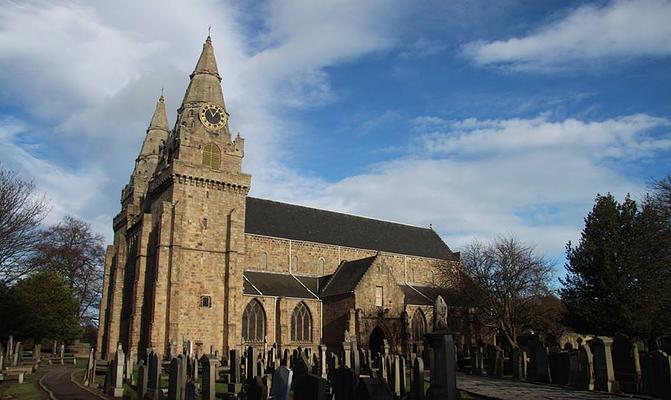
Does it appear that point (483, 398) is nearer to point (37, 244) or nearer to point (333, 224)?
point (37, 244)

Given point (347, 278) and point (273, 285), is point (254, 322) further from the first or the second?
point (347, 278)

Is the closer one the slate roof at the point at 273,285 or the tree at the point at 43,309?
the tree at the point at 43,309

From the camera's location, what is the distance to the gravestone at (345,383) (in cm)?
1379

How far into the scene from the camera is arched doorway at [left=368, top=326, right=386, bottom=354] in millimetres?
39287

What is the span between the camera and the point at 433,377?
1359cm

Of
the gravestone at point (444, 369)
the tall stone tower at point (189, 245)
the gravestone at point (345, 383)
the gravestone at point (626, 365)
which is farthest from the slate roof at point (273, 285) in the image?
the gravestone at point (444, 369)

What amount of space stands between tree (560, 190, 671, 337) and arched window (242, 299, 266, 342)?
68.2 feet

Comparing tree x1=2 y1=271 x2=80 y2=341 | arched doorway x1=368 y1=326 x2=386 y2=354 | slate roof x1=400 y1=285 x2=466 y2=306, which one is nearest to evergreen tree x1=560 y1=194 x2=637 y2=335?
slate roof x1=400 y1=285 x2=466 y2=306

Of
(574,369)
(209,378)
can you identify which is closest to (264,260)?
(574,369)

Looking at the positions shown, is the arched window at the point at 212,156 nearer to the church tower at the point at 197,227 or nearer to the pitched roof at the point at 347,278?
the church tower at the point at 197,227

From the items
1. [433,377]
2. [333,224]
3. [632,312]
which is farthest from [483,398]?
[333,224]

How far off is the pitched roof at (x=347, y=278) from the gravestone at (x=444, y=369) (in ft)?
83.9

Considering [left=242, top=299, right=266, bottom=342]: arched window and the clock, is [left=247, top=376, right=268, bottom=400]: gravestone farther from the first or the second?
the clock

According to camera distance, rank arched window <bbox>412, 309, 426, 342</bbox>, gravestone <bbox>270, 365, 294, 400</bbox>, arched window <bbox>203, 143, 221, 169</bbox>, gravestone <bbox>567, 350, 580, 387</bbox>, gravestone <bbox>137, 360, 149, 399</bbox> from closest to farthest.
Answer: gravestone <bbox>270, 365, 294, 400</bbox> → gravestone <bbox>137, 360, 149, 399</bbox> → gravestone <bbox>567, 350, 580, 387</bbox> → arched window <bbox>203, 143, 221, 169</bbox> → arched window <bbox>412, 309, 426, 342</bbox>
